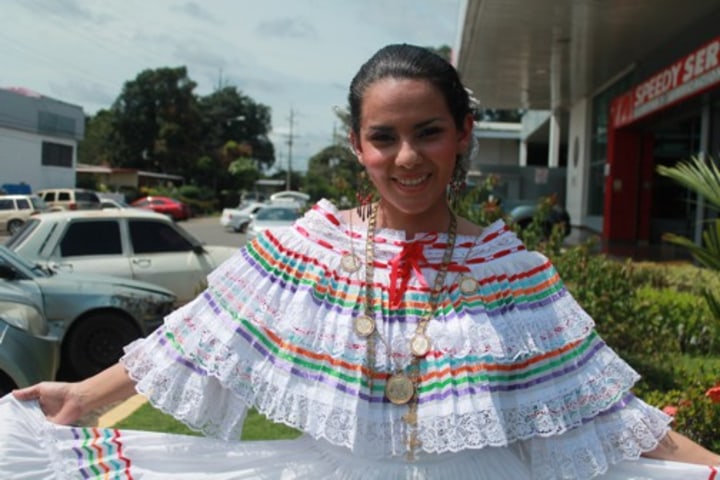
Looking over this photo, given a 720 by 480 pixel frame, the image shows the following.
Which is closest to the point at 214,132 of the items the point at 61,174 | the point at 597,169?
the point at 61,174

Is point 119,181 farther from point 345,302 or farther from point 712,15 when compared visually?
point 345,302

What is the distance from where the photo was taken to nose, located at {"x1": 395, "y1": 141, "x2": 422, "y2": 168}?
194 centimetres

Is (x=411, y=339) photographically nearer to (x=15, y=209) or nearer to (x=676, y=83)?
(x=676, y=83)

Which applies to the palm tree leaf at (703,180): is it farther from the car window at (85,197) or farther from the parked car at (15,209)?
the car window at (85,197)

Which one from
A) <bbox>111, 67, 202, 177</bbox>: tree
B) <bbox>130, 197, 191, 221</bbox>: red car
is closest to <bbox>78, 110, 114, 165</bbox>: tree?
<bbox>111, 67, 202, 177</bbox>: tree

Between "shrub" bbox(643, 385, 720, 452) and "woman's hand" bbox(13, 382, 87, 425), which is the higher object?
"woman's hand" bbox(13, 382, 87, 425)

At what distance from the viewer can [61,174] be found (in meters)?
38.8

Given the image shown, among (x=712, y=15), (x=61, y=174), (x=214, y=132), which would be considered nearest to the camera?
(x=712, y=15)

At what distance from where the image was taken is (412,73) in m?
1.97

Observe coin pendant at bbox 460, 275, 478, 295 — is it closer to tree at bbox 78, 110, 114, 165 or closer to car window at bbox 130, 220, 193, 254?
car window at bbox 130, 220, 193, 254

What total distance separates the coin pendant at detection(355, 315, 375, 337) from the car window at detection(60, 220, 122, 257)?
7383 millimetres

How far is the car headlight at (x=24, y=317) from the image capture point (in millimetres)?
5160

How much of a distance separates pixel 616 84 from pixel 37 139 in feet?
84.7

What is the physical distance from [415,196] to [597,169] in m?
25.7
